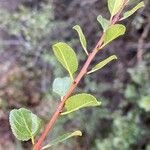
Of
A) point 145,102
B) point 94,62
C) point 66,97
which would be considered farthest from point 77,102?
point 94,62

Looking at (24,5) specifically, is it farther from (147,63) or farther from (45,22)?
(147,63)

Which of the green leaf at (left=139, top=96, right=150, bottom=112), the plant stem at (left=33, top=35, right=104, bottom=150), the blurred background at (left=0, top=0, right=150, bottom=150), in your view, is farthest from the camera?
the blurred background at (left=0, top=0, right=150, bottom=150)

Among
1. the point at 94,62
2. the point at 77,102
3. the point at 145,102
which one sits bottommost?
the point at 145,102

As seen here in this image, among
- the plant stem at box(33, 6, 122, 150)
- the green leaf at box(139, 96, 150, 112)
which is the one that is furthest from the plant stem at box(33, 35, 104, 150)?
the green leaf at box(139, 96, 150, 112)

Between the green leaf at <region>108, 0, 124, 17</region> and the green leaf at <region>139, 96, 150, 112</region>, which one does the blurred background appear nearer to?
the green leaf at <region>139, 96, 150, 112</region>

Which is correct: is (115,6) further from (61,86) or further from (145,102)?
(145,102)

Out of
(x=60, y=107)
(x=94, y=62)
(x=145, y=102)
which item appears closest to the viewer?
(x=60, y=107)

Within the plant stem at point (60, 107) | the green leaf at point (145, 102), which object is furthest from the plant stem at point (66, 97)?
the green leaf at point (145, 102)
